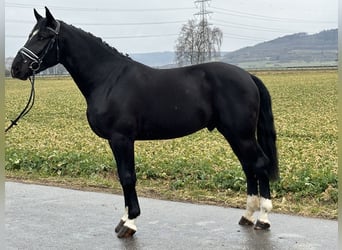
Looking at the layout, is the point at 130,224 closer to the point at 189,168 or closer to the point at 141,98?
the point at 141,98

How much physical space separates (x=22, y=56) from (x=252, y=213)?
300cm

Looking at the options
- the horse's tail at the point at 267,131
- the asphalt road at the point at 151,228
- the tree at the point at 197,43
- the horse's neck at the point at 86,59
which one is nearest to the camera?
the asphalt road at the point at 151,228

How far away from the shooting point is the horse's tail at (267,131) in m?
5.37

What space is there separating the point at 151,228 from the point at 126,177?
640mm

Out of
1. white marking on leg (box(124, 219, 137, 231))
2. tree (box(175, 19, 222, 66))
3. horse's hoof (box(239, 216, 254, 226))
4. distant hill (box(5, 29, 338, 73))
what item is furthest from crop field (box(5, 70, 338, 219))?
distant hill (box(5, 29, 338, 73))

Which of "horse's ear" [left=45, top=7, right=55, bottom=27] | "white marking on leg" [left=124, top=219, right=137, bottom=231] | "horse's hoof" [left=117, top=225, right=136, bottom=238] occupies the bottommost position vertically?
"horse's hoof" [left=117, top=225, right=136, bottom=238]

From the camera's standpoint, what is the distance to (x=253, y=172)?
5.30 m

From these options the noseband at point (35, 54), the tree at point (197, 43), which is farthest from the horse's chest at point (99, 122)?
the tree at point (197, 43)

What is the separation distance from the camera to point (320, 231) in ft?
15.7

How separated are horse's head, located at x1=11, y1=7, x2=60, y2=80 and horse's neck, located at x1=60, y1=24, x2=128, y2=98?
0.14 m

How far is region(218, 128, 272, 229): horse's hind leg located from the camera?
16.7 feet

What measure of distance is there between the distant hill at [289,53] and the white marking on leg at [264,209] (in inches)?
4277

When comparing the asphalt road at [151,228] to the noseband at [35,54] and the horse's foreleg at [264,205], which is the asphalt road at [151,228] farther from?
the noseband at [35,54]

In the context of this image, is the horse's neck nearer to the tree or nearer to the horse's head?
the horse's head
